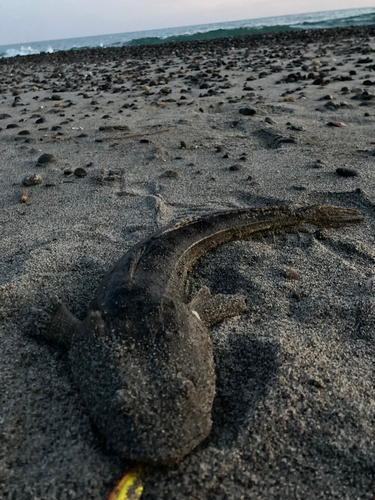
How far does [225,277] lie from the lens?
2.89 metres

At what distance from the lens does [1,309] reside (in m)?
2.50

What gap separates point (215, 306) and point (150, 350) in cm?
66

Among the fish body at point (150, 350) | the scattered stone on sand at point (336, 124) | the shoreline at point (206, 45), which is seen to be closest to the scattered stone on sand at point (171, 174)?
the fish body at point (150, 350)

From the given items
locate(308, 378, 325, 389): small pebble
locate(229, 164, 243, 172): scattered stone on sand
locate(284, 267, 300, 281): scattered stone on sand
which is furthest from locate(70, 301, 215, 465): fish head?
locate(229, 164, 243, 172): scattered stone on sand

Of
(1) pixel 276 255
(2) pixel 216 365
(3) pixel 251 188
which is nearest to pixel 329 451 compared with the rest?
(2) pixel 216 365

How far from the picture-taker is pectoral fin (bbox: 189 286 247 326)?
94.6 inches

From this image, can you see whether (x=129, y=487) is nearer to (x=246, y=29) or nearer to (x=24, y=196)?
(x=24, y=196)

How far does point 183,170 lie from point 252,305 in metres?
2.70

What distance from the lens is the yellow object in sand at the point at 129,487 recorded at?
5.04 ft

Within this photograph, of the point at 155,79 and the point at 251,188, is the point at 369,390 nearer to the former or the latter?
the point at 251,188

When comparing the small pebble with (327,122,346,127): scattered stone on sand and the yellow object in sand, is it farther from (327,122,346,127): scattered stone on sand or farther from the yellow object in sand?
(327,122,346,127): scattered stone on sand

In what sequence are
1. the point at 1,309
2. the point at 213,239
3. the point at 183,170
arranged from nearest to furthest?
1. the point at 1,309
2. the point at 213,239
3. the point at 183,170

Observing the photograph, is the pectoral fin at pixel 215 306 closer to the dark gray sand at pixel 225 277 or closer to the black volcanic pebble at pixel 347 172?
the dark gray sand at pixel 225 277

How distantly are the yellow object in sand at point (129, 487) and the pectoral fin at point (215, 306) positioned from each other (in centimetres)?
98
